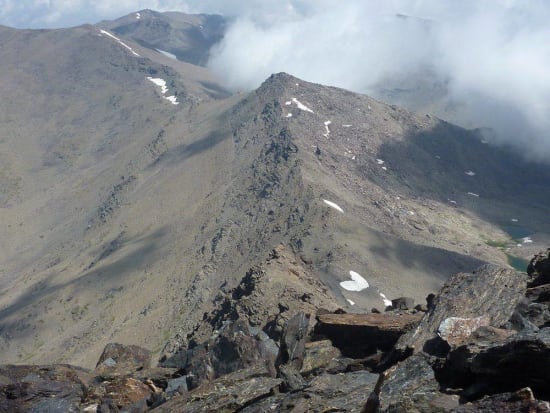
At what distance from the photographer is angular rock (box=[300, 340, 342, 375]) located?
930 inches

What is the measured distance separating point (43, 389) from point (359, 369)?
42.2 ft

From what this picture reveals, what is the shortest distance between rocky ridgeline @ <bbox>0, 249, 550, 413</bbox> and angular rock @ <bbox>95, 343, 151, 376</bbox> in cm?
9

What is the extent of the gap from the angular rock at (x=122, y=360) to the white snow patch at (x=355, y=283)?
6550 cm

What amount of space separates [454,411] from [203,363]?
511 inches

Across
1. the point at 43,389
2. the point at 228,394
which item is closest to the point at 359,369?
the point at 228,394

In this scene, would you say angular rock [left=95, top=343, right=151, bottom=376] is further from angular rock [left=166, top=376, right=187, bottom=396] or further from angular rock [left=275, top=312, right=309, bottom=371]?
angular rock [left=275, top=312, right=309, bottom=371]

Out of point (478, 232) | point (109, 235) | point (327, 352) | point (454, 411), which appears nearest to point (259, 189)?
point (109, 235)

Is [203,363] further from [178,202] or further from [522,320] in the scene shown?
[178,202]

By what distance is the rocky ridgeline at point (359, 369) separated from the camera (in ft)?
50.9

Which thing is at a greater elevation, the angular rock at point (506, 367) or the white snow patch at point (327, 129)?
the angular rock at point (506, 367)

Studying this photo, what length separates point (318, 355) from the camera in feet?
81.3

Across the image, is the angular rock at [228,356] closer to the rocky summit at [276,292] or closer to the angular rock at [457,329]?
the rocky summit at [276,292]

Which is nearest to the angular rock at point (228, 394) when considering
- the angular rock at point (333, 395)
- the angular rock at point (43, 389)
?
the angular rock at point (333, 395)

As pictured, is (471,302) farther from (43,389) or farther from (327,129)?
(327,129)
